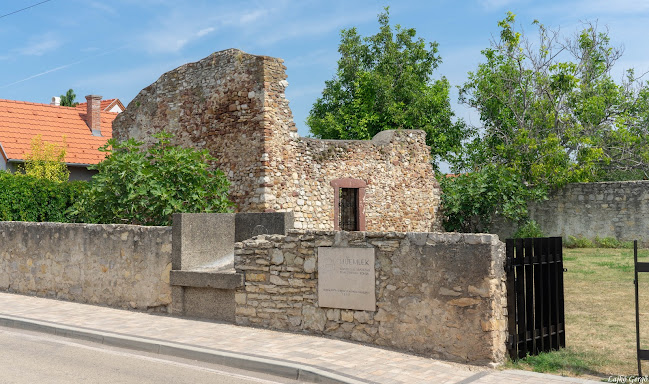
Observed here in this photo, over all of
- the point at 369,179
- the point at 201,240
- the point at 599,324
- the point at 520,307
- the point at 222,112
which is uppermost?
the point at 222,112

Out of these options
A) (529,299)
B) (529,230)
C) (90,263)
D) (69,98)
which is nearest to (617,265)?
(529,230)

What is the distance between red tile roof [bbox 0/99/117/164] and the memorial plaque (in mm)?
23450

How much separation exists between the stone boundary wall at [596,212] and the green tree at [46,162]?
690 inches

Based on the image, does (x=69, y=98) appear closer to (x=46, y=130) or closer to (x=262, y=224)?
(x=46, y=130)

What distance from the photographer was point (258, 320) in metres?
8.97

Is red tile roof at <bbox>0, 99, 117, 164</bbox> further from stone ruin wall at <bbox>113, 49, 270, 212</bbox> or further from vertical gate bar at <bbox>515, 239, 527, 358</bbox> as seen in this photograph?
vertical gate bar at <bbox>515, 239, 527, 358</bbox>

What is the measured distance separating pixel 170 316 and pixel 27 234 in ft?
14.2

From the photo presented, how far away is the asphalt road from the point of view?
21.3 ft

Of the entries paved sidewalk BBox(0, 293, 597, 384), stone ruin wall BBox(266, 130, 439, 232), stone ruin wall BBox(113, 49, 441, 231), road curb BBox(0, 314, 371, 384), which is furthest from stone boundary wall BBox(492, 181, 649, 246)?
road curb BBox(0, 314, 371, 384)

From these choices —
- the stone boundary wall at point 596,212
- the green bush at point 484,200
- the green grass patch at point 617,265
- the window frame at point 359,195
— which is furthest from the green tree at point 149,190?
the stone boundary wall at point 596,212

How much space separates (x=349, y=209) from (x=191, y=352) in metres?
11.4

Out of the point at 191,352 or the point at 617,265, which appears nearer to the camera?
the point at 191,352

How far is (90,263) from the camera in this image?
1123 cm

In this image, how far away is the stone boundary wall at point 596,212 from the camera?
69.5 ft
